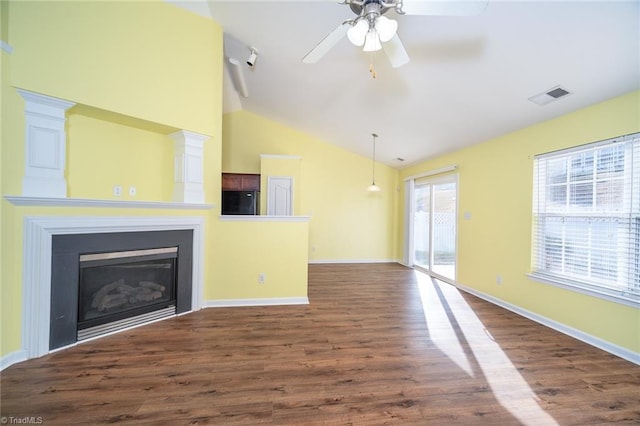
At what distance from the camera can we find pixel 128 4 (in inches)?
103

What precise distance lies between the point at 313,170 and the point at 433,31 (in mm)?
4424

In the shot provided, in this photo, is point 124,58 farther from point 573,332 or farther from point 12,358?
point 573,332

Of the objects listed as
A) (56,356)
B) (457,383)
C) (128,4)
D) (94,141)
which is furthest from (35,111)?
(457,383)

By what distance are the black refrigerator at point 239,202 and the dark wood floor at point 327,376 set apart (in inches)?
94.4

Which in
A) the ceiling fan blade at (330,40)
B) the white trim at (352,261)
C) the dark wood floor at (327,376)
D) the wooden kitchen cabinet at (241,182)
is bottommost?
the dark wood floor at (327,376)

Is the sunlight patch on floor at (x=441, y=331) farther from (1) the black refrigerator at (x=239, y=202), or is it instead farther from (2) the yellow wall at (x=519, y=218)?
(1) the black refrigerator at (x=239, y=202)

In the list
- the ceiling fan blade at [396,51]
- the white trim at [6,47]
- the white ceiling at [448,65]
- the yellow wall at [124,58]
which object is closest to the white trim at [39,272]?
the yellow wall at [124,58]

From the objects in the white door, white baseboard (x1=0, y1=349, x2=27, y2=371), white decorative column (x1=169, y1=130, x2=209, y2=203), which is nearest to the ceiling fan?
white decorative column (x1=169, y1=130, x2=209, y2=203)

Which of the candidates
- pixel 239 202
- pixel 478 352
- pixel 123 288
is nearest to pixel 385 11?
pixel 478 352

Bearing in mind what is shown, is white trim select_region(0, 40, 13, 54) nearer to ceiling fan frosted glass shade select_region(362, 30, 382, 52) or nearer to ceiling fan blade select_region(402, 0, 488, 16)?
ceiling fan frosted glass shade select_region(362, 30, 382, 52)

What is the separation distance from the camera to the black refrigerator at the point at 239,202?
16.8ft

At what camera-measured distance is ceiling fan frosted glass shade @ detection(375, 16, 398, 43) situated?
62.1 inches

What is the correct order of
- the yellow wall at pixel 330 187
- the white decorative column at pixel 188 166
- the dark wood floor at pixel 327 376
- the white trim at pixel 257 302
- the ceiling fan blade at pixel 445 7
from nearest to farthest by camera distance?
the ceiling fan blade at pixel 445 7, the dark wood floor at pixel 327 376, the white decorative column at pixel 188 166, the white trim at pixel 257 302, the yellow wall at pixel 330 187

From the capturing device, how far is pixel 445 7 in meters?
1.58
